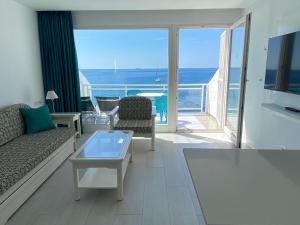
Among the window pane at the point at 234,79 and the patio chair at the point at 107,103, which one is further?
the patio chair at the point at 107,103

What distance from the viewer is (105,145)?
9.05 feet

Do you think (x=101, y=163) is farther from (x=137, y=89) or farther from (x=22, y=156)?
(x=137, y=89)

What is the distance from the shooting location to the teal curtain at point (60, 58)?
4.21 metres

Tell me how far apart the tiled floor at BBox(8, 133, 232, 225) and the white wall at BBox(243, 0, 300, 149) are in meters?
1.28

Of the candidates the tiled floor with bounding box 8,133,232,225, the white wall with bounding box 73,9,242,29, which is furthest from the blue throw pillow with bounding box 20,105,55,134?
the white wall with bounding box 73,9,242,29

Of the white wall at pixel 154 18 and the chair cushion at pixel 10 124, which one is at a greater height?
the white wall at pixel 154 18

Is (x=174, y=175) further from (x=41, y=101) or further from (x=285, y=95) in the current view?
(x=41, y=101)

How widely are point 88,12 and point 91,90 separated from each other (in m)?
1.63

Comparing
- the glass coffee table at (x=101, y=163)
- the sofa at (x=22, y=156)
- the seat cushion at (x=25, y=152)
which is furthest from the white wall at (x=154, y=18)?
the glass coffee table at (x=101, y=163)

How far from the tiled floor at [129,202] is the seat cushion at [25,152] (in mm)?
352

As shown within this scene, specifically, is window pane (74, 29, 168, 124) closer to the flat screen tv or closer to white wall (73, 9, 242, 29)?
white wall (73, 9, 242, 29)

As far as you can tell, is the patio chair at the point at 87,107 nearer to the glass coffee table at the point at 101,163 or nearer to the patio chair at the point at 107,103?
the patio chair at the point at 107,103

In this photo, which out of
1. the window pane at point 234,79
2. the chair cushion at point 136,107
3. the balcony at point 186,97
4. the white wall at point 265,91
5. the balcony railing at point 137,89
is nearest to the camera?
the white wall at point 265,91

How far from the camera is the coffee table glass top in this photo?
241cm
